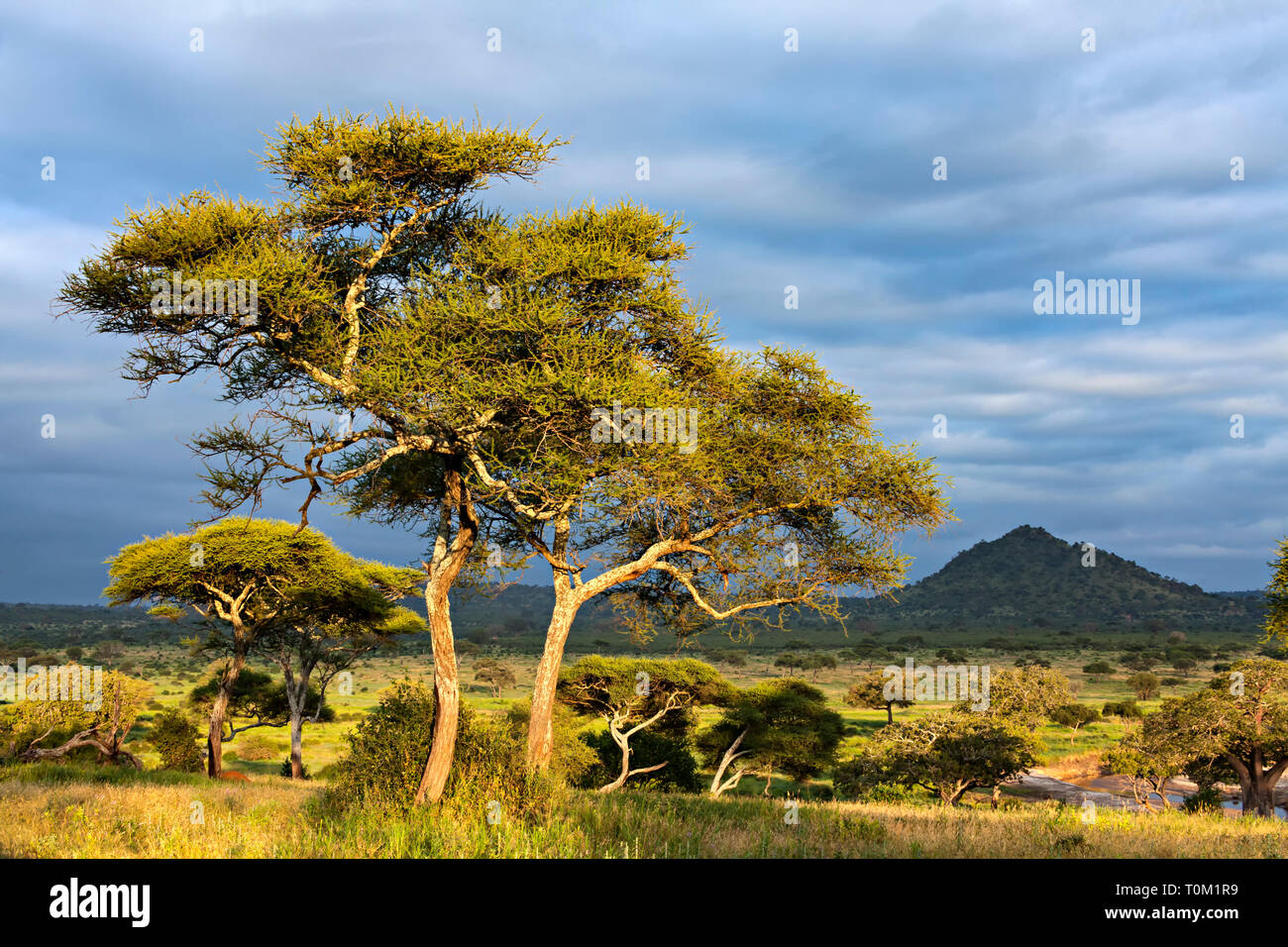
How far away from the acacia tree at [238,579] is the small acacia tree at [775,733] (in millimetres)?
24886

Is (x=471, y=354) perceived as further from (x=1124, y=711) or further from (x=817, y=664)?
(x=817, y=664)

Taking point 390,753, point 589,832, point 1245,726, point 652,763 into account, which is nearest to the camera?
point 589,832

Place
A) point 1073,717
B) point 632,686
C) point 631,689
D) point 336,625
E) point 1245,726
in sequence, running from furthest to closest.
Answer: point 1073,717 < point 632,686 < point 631,689 < point 336,625 < point 1245,726

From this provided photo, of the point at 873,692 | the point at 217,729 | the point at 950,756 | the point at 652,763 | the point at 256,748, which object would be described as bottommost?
the point at 256,748

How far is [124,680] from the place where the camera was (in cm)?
4056

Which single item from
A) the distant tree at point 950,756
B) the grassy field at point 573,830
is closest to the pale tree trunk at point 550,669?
the grassy field at point 573,830

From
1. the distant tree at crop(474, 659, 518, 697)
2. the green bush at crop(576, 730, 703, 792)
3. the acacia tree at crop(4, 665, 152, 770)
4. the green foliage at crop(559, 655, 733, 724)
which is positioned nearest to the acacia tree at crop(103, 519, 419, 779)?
the acacia tree at crop(4, 665, 152, 770)

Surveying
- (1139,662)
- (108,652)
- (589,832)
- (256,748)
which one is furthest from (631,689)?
(1139,662)

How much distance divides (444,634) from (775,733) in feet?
126

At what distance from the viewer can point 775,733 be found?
166 ft

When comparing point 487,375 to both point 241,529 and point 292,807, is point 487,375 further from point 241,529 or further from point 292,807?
point 241,529

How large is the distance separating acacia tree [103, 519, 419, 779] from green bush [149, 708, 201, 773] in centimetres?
1478

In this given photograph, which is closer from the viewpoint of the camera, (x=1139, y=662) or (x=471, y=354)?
(x=471, y=354)
